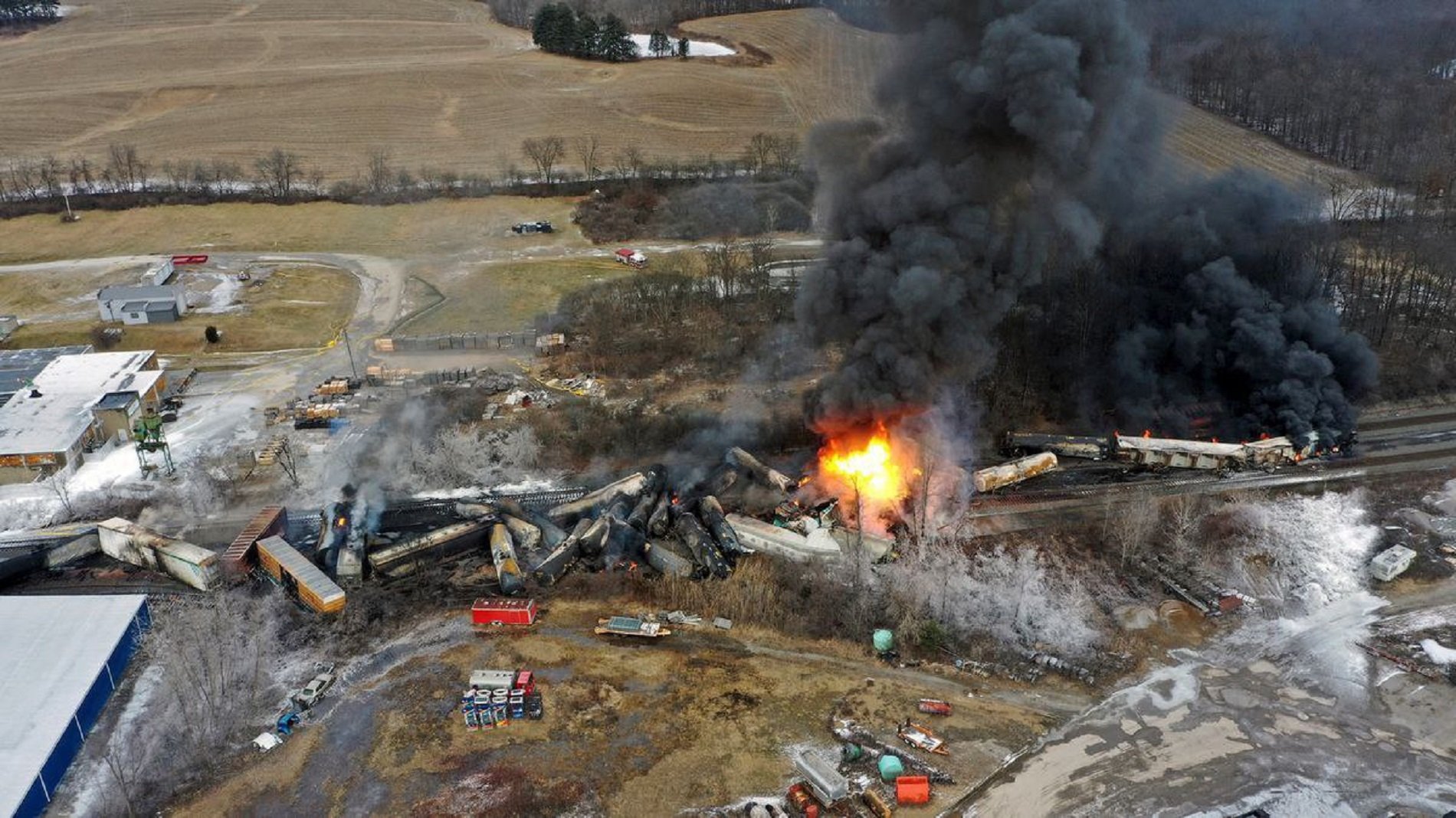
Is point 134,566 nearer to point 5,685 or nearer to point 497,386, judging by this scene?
point 5,685

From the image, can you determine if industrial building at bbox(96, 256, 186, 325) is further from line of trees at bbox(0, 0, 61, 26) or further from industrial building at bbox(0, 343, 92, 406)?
line of trees at bbox(0, 0, 61, 26)

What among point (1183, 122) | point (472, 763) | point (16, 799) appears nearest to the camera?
point (16, 799)

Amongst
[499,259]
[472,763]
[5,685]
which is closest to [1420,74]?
[499,259]

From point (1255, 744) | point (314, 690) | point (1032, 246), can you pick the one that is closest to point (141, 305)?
point (314, 690)

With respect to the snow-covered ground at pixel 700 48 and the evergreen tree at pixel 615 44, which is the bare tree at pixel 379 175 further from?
the snow-covered ground at pixel 700 48

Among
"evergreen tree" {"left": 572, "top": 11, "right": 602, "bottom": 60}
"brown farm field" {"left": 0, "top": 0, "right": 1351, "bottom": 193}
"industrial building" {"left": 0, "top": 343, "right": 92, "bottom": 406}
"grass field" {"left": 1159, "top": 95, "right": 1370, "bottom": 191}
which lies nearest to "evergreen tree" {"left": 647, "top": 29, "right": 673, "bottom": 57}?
"brown farm field" {"left": 0, "top": 0, "right": 1351, "bottom": 193}

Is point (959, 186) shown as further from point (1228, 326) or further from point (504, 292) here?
point (504, 292)
